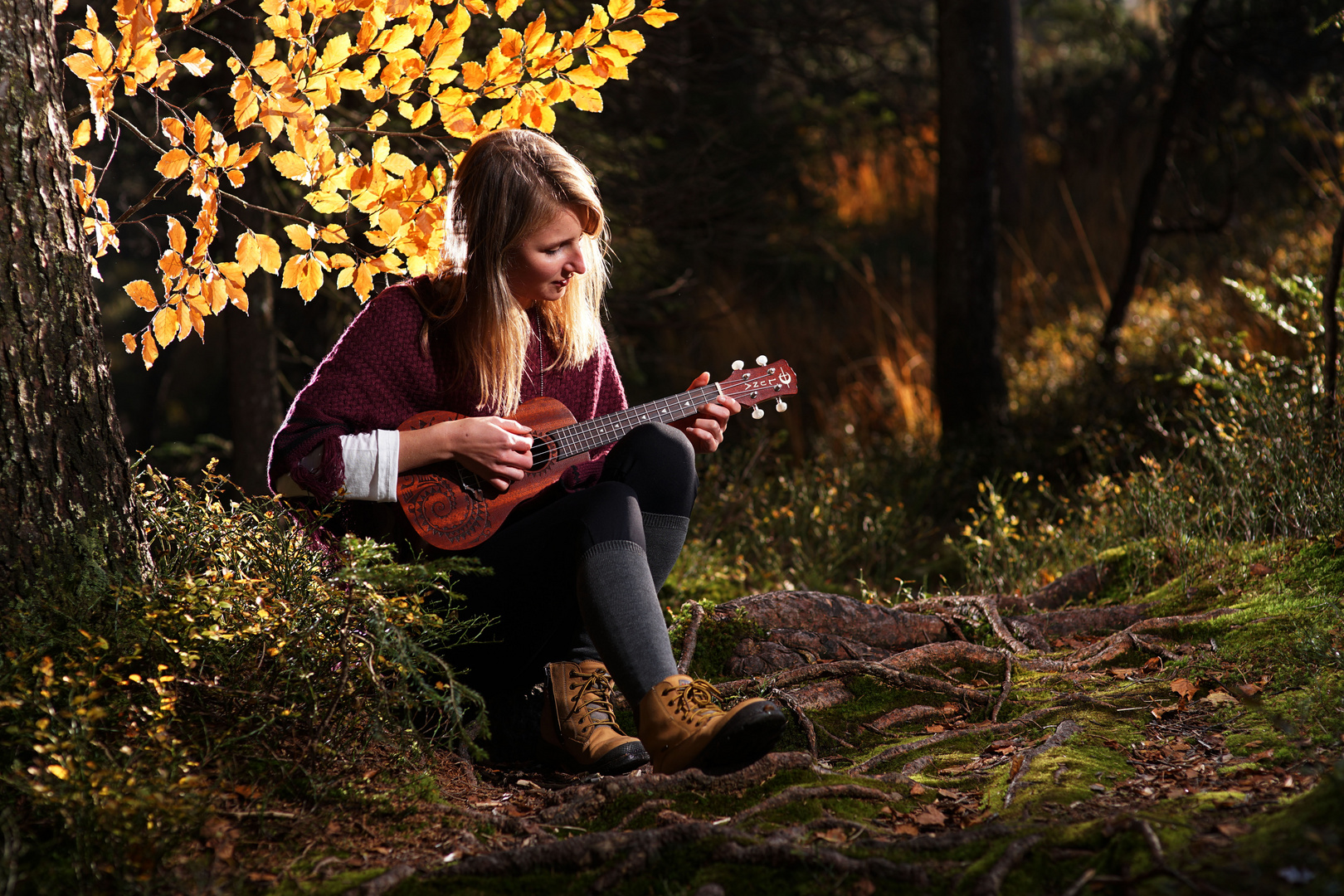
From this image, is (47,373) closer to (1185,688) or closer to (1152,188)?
(1185,688)

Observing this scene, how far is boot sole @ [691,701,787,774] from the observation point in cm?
217

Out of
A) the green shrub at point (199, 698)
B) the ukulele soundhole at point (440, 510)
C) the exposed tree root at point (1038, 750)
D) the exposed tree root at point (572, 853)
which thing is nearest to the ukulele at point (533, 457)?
the ukulele soundhole at point (440, 510)

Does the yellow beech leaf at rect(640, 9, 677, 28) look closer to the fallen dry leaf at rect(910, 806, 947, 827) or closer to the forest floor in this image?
the forest floor

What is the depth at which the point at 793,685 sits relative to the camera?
9.93ft

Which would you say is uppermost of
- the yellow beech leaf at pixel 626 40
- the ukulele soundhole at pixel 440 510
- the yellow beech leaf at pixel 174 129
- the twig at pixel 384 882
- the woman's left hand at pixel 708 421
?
the yellow beech leaf at pixel 626 40

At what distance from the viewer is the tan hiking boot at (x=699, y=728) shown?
2182 millimetres

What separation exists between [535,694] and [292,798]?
3.10ft

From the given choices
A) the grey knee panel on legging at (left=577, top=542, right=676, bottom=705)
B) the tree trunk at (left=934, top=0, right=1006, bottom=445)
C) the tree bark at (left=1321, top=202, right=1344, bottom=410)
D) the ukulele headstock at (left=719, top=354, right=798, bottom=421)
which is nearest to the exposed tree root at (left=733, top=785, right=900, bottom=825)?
the grey knee panel on legging at (left=577, top=542, right=676, bottom=705)

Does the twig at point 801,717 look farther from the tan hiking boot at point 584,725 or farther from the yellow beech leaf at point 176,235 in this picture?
the yellow beech leaf at point 176,235

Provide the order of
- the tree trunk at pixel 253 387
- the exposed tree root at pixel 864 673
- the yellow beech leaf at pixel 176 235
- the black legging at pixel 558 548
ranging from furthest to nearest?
the tree trunk at pixel 253 387
the exposed tree root at pixel 864 673
the yellow beech leaf at pixel 176 235
the black legging at pixel 558 548

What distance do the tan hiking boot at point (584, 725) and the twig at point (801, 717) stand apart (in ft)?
1.34

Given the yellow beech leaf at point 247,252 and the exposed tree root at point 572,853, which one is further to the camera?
the yellow beech leaf at point 247,252

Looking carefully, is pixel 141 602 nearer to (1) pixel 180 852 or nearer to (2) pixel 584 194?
(1) pixel 180 852

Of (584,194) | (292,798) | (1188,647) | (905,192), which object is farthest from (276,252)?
(905,192)
